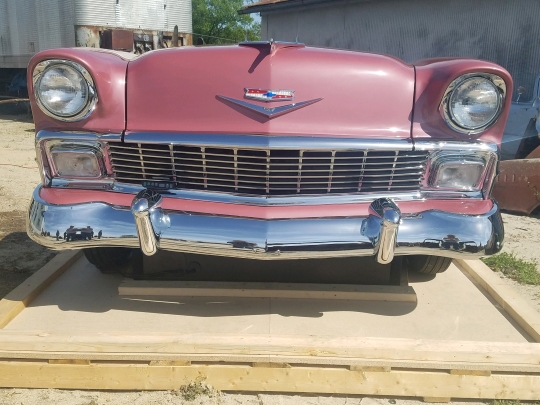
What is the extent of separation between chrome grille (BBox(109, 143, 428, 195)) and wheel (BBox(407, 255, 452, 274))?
0.67 metres

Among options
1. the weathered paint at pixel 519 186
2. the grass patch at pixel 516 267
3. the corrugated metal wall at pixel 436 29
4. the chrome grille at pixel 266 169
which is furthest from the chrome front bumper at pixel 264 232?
the corrugated metal wall at pixel 436 29

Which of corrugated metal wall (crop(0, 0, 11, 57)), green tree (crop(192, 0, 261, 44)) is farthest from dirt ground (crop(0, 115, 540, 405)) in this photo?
green tree (crop(192, 0, 261, 44))

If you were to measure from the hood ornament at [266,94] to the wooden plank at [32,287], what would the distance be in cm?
136

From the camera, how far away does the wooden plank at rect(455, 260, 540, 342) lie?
7.46 ft

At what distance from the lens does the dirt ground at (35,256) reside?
197cm

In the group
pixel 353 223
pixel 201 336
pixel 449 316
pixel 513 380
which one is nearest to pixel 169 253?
pixel 201 336

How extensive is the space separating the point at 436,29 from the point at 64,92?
26.8 feet

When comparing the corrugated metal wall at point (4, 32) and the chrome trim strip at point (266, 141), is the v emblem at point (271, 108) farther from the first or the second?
the corrugated metal wall at point (4, 32)

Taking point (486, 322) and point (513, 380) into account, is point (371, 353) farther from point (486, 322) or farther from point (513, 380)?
point (486, 322)

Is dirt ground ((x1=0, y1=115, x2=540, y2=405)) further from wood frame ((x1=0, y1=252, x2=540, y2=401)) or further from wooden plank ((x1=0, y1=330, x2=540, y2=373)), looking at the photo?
wooden plank ((x1=0, y1=330, x2=540, y2=373))

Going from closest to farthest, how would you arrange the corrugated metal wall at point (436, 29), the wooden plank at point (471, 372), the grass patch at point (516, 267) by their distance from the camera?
the wooden plank at point (471, 372)
the grass patch at point (516, 267)
the corrugated metal wall at point (436, 29)

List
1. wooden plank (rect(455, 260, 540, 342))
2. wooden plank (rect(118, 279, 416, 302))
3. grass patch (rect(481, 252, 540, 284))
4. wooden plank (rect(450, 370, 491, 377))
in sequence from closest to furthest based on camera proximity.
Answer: wooden plank (rect(450, 370, 491, 377)) < wooden plank (rect(455, 260, 540, 342)) < wooden plank (rect(118, 279, 416, 302)) < grass patch (rect(481, 252, 540, 284))

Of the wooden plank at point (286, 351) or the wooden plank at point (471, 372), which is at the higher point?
the wooden plank at point (286, 351)

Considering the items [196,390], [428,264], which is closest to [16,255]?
[196,390]
